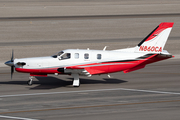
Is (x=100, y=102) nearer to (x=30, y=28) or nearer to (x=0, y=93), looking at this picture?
(x=0, y=93)

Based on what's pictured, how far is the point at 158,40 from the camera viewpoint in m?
21.4

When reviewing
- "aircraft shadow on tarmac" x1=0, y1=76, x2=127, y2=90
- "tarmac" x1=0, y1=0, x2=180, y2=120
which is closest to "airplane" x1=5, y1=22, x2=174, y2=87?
"aircraft shadow on tarmac" x1=0, y1=76, x2=127, y2=90

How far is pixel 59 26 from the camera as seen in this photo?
48750 mm

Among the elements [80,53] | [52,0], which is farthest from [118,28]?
[52,0]

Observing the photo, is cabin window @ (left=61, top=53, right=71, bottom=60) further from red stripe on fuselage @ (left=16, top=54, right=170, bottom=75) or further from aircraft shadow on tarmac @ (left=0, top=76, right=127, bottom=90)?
aircraft shadow on tarmac @ (left=0, top=76, right=127, bottom=90)

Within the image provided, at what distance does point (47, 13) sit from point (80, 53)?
40.2 metres

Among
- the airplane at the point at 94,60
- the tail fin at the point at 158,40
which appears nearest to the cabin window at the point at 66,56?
the airplane at the point at 94,60

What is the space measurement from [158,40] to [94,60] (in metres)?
4.67

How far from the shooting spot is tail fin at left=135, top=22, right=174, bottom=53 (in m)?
21.3

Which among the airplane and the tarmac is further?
the airplane

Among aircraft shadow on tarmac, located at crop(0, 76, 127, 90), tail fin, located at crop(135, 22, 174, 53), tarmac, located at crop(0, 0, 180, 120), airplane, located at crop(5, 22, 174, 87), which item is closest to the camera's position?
tarmac, located at crop(0, 0, 180, 120)

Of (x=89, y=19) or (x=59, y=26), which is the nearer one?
(x=59, y=26)

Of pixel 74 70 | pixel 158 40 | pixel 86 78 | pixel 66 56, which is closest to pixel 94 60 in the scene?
pixel 74 70

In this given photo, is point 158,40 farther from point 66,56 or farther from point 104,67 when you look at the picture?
point 66,56
